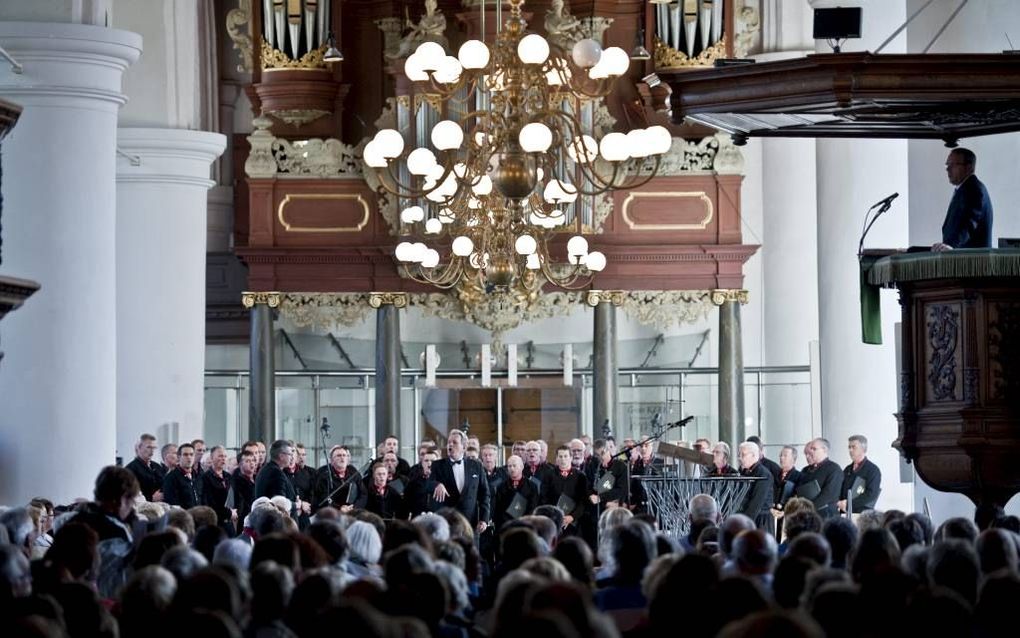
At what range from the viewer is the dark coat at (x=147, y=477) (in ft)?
58.2

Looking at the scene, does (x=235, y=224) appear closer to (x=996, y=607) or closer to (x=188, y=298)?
(x=188, y=298)

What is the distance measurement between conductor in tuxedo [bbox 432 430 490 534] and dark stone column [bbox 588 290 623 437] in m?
5.62

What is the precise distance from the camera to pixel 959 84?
9.87 meters

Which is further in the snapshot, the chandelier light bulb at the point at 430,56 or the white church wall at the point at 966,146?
the white church wall at the point at 966,146

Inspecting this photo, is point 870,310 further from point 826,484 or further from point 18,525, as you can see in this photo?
point 826,484

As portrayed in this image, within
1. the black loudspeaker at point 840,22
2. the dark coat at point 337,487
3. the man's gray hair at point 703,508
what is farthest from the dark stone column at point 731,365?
the black loudspeaker at point 840,22

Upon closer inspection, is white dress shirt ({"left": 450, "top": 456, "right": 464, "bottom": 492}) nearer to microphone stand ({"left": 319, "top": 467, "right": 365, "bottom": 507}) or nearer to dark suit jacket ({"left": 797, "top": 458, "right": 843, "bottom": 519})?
microphone stand ({"left": 319, "top": 467, "right": 365, "bottom": 507})

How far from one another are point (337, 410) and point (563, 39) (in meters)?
5.97

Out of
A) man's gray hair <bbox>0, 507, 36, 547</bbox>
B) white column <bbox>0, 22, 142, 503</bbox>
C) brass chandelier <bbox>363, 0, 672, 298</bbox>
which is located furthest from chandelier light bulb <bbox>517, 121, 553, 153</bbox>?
man's gray hair <bbox>0, 507, 36, 547</bbox>

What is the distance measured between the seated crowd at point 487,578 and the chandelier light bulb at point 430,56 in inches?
118

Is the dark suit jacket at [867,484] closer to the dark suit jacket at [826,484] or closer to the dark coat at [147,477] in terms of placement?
the dark suit jacket at [826,484]

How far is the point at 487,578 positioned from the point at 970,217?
3.33 m

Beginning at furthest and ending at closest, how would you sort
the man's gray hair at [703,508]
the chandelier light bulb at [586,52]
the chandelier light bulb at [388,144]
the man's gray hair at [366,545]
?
the chandelier light bulb at [388,144] → the chandelier light bulb at [586,52] → the man's gray hair at [703,508] → the man's gray hair at [366,545]

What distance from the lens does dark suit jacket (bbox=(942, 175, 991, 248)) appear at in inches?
420
